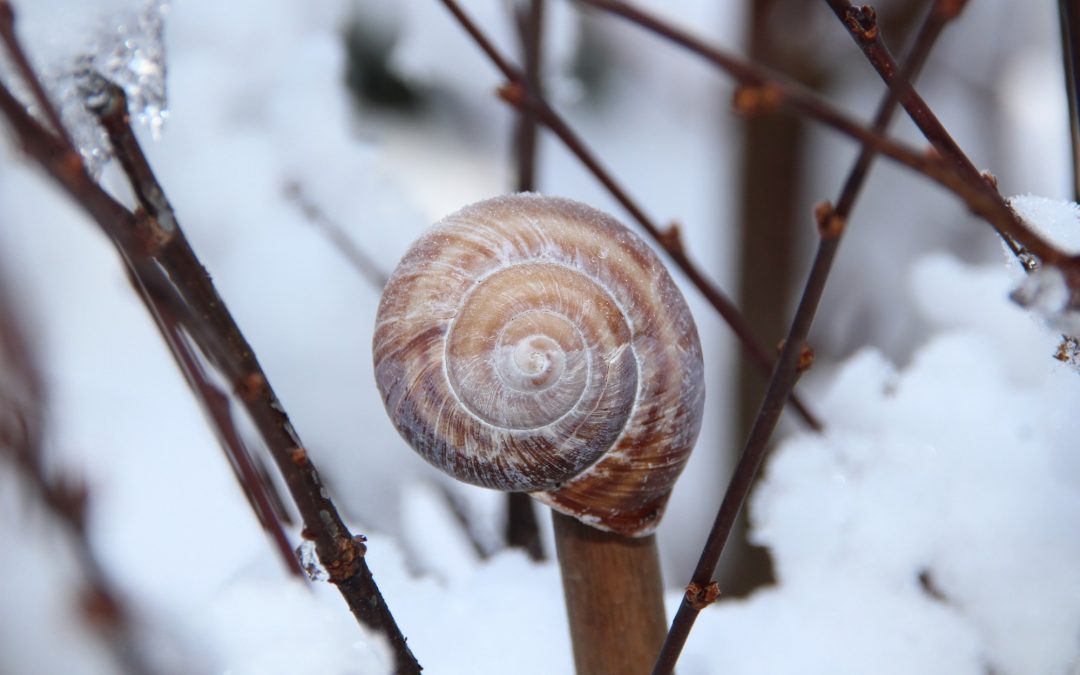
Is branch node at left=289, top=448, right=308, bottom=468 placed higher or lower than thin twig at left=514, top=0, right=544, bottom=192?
lower

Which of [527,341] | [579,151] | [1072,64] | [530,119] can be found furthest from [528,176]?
[1072,64]

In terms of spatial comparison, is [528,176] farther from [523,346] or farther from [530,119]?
[523,346]

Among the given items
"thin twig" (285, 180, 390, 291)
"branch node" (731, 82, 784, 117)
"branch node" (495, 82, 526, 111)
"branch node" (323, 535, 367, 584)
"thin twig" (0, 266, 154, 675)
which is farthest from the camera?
"thin twig" (285, 180, 390, 291)

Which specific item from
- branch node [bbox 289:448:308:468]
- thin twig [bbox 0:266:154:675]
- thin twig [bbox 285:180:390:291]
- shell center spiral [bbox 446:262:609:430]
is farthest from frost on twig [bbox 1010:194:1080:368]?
thin twig [bbox 0:266:154:675]

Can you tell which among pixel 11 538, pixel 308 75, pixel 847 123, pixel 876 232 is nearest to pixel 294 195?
pixel 308 75

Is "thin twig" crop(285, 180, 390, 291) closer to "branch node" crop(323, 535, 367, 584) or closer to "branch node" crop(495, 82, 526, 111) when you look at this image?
"branch node" crop(495, 82, 526, 111)

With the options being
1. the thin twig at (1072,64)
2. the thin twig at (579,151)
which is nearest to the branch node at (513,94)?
the thin twig at (579,151)

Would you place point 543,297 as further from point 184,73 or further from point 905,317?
point 905,317
